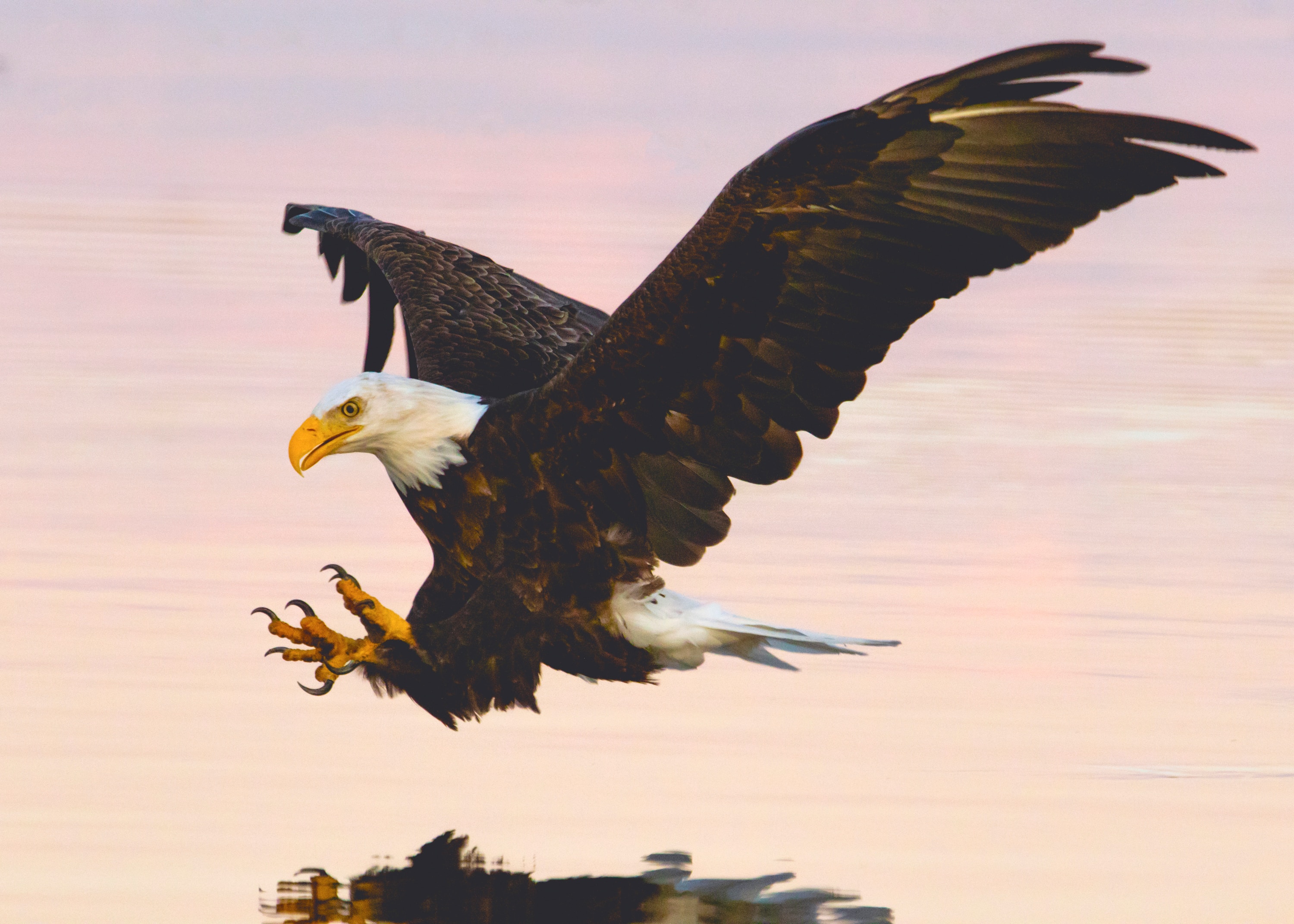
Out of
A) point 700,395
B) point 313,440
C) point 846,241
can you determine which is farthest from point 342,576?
point 846,241

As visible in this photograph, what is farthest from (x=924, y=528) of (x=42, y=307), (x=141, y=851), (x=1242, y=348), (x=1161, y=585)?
(x=42, y=307)

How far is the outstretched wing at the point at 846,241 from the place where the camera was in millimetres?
5355

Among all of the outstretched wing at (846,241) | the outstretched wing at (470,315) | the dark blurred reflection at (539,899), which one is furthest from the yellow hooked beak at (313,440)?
the dark blurred reflection at (539,899)

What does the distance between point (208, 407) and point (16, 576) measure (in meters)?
2.66

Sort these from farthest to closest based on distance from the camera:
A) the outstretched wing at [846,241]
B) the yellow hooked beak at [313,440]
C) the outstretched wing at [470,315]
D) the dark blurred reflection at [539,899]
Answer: the outstretched wing at [470,315] < the yellow hooked beak at [313,440] < the outstretched wing at [846,241] < the dark blurred reflection at [539,899]

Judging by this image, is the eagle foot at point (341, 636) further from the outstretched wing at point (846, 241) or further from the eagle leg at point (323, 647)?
the outstretched wing at point (846, 241)

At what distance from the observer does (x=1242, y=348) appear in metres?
12.1

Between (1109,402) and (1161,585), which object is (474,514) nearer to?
(1161,585)

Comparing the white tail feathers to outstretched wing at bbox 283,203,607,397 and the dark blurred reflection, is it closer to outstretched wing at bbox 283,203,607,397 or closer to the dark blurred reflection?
outstretched wing at bbox 283,203,607,397

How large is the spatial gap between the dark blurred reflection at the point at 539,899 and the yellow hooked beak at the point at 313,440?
1.15 m

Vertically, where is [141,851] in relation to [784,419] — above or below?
below

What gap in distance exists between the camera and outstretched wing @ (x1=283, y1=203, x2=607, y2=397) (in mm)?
6816

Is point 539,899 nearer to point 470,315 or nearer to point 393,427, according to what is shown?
point 393,427

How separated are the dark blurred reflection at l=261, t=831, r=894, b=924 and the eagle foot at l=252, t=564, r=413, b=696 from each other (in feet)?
3.00
